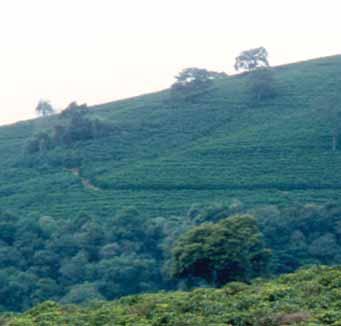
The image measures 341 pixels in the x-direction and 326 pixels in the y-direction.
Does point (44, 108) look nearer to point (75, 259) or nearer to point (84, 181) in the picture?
point (84, 181)

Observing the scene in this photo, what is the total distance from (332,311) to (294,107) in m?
61.6

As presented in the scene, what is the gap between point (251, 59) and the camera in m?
92.8

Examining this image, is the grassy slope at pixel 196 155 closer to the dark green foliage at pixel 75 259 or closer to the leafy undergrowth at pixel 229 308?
the dark green foliage at pixel 75 259

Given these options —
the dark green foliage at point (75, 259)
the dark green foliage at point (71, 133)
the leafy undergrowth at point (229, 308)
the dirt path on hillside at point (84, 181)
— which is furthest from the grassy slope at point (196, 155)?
the leafy undergrowth at point (229, 308)

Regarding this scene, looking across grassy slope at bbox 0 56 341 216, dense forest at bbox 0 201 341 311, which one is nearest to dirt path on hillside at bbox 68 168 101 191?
grassy slope at bbox 0 56 341 216

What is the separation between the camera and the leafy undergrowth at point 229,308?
1998 centimetres

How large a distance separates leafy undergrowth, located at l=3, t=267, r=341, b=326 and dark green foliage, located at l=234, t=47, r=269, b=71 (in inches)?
2672

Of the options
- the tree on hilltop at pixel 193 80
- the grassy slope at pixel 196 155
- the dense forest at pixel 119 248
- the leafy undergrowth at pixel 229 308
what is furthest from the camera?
the tree on hilltop at pixel 193 80

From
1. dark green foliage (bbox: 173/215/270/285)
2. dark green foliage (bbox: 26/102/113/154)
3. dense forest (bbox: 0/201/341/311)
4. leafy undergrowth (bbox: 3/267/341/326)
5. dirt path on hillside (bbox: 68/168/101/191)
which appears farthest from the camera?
dark green foliage (bbox: 26/102/113/154)

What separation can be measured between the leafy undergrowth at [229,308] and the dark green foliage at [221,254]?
1086cm

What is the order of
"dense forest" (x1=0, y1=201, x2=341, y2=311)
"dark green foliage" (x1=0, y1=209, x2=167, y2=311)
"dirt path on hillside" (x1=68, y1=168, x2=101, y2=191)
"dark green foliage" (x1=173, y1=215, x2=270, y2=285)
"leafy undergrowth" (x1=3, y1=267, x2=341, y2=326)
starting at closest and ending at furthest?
"leafy undergrowth" (x1=3, y1=267, x2=341, y2=326) → "dark green foliage" (x1=173, y1=215, x2=270, y2=285) → "dark green foliage" (x1=0, y1=209, x2=167, y2=311) → "dense forest" (x1=0, y1=201, x2=341, y2=311) → "dirt path on hillside" (x1=68, y1=168, x2=101, y2=191)

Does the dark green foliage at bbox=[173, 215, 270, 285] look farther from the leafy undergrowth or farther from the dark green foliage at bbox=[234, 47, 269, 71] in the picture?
the dark green foliage at bbox=[234, 47, 269, 71]

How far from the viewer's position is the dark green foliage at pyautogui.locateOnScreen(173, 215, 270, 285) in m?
36.5

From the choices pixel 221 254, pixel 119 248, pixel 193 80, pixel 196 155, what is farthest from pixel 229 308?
pixel 193 80
